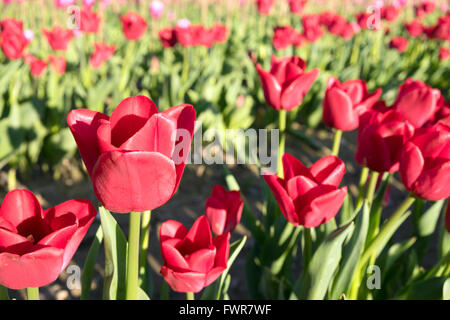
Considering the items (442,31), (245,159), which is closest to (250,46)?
(442,31)

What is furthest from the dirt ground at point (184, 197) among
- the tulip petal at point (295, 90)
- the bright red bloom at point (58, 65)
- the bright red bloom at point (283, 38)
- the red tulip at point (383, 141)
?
the red tulip at point (383, 141)

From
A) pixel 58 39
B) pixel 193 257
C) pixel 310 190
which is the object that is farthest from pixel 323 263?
pixel 58 39

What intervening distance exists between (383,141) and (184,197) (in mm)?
1646

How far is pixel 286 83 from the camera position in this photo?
1.22 metres

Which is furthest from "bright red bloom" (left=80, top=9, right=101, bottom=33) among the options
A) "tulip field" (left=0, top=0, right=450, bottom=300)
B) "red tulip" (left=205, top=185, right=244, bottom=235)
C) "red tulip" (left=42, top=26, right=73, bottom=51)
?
"red tulip" (left=205, top=185, right=244, bottom=235)

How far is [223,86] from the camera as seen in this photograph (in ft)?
9.35

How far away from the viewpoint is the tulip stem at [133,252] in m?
0.60

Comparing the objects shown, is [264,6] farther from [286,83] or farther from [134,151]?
[134,151]

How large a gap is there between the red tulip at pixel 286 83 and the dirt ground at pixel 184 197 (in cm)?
87

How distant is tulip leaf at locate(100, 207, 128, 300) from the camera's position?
72cm

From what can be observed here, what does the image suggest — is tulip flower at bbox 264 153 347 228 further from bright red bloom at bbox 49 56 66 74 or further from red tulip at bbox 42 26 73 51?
red tulip at bbox 42 26 73 51

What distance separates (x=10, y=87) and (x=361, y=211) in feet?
6.76
